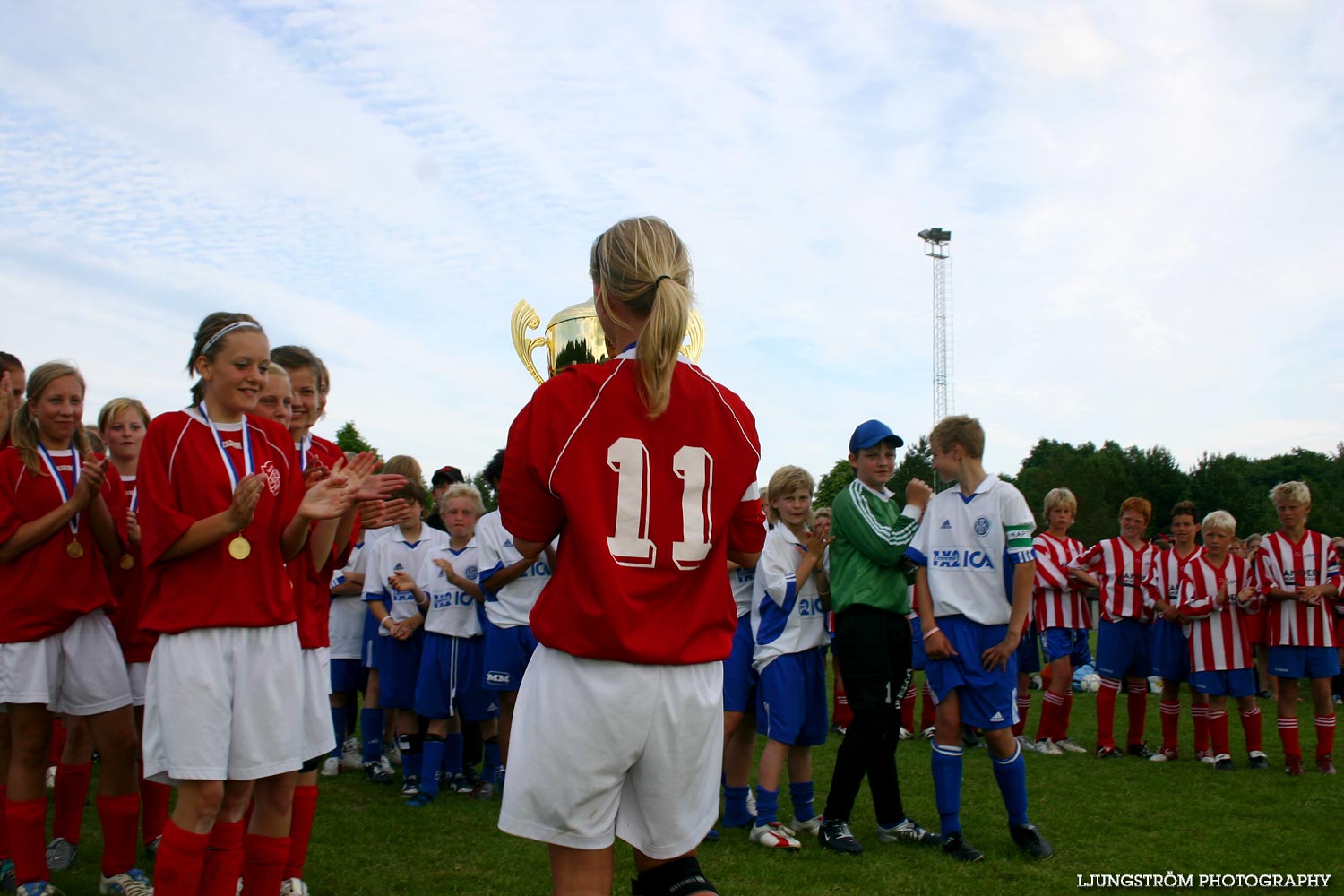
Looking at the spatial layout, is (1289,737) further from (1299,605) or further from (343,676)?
(343,676)

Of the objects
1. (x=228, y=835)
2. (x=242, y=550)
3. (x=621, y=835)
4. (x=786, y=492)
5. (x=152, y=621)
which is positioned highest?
(x=786, y=492)

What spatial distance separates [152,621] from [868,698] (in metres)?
3.75

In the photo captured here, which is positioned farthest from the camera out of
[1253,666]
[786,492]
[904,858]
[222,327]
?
[1253,666]

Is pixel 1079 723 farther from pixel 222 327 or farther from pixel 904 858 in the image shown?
pixel 222 327

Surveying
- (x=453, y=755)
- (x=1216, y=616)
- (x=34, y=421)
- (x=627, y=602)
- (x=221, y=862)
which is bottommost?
(x=453, y=755)

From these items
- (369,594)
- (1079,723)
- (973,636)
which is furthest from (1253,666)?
(369,594)

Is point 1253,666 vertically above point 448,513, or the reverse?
point 448,513

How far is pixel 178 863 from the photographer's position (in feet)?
10.4

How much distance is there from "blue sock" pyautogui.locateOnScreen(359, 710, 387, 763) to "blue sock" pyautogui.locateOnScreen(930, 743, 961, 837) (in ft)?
14.2

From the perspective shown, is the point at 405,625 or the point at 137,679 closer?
the point at 137,679

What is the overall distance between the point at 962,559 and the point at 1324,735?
4.92 meters

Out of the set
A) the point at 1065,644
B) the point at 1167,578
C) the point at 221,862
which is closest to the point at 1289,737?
the point at 1167,578

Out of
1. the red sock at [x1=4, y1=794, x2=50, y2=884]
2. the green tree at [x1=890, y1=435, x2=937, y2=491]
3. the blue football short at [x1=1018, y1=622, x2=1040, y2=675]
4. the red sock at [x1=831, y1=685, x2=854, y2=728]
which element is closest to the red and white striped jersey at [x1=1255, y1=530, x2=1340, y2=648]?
the blue football short at [x1=1018, y1=622, x2=1040, y2=675]

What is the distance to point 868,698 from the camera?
18.4 ft
